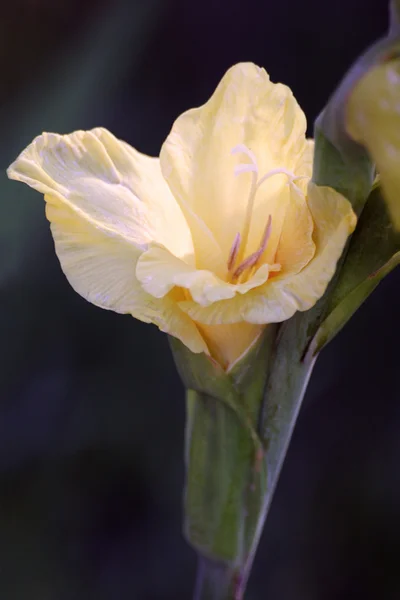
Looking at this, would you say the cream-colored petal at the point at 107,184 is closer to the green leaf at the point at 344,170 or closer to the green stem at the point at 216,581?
the green leaf at the point at 344,170

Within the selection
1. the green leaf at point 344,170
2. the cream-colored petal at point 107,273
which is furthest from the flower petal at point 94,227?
the green leaf at point 344,170

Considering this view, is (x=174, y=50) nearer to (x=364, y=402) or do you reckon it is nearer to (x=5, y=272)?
(x=5, y=272)

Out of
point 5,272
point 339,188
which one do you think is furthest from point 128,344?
point 339,188

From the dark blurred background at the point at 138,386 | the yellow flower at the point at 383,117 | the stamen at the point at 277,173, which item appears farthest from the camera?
the dark blurred background at the point at 138,386

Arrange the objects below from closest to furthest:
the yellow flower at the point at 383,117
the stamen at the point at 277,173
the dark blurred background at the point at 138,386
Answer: the yellow flower at the point at 383,117 → the stamen at the point at 277,173 → the dark blurred background at the point at 138,386

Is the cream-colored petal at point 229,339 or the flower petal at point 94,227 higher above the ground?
the flower petal at point 94,227

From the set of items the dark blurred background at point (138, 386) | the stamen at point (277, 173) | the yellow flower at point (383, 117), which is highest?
the yellow flower at point (383, 117)

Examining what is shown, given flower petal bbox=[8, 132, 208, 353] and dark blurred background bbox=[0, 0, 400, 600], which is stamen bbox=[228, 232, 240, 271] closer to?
flower petal bbox=[8, 132, 208, 353]

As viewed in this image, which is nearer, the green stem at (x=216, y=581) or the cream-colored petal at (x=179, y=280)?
the cream-colored petal at (x=179, y=280)
